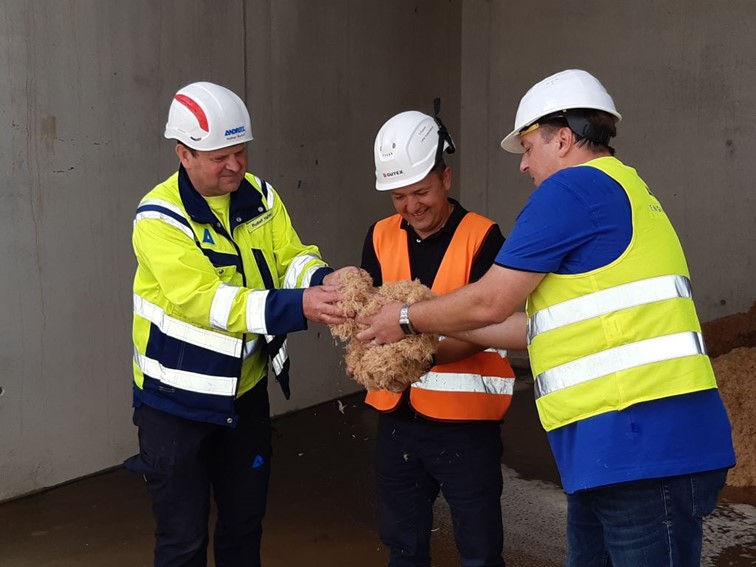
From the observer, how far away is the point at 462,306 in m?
2.38

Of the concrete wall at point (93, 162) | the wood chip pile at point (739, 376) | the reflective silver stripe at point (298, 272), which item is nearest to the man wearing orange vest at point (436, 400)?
the reflective silver stripe at point (298, 272)

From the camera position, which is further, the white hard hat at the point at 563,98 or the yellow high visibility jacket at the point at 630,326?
the white hard hat at the point at 563,98

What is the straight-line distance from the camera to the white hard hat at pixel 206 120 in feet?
9.23

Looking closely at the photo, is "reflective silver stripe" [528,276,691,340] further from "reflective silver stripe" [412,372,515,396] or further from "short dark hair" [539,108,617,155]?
"reflective silver stripe" [412,372,515,396]

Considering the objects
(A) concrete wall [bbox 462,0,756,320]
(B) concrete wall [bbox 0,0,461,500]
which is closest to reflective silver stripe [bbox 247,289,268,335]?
(B) concrete wall [bbox 0,0,461,500]

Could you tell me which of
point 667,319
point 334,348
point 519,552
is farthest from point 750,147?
point 667,319

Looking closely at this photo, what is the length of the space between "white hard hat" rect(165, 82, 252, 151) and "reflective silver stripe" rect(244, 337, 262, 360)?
67 cm

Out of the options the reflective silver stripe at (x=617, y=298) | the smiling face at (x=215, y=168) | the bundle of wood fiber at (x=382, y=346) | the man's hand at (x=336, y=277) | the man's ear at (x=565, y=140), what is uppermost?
the man's ear at (x=565, y=140)

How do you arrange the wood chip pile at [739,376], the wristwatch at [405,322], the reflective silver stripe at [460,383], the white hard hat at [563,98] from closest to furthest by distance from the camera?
the white hard hat at [563,98], the wristwatch at [405,322], the reflective silver stripe at [460,383], the wood chip pile at [739,376]

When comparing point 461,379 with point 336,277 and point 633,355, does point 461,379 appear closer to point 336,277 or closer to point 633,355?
point 336,277

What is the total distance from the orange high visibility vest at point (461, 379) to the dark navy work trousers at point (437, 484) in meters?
0.05

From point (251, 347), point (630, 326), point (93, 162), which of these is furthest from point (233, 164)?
point (93, 162)

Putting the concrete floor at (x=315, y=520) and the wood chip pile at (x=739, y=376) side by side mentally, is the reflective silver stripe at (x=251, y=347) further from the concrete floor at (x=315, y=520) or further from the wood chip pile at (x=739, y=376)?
the wood chip pile at (x=739, y=376)

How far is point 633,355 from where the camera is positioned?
85.4 inches
